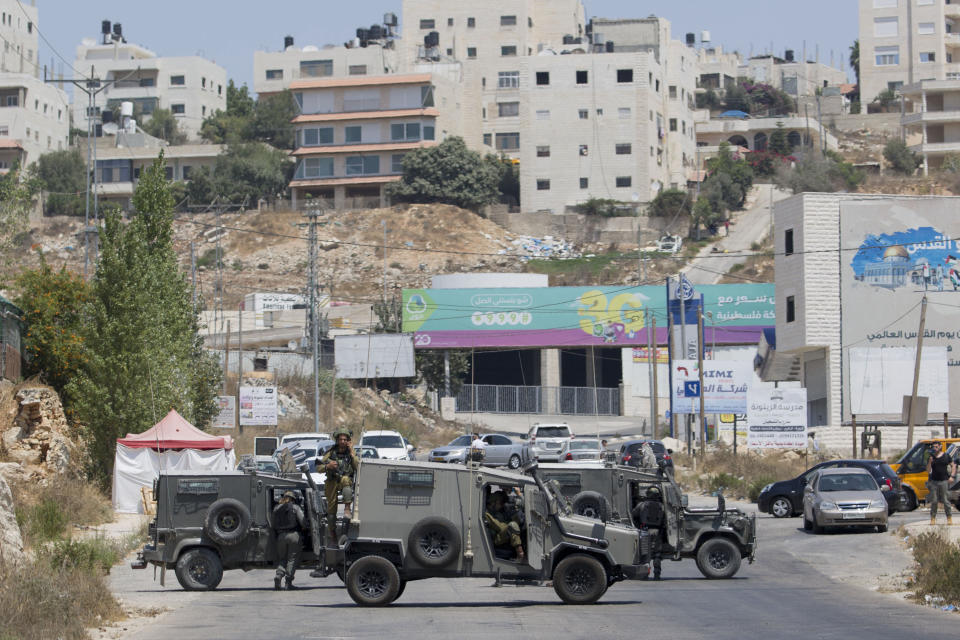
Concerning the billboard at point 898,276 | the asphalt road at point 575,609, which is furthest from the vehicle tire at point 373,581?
the billboard at point 898,276

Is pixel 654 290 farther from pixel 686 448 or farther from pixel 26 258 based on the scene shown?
pixel 26 258

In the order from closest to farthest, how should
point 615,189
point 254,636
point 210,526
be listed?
point 254,636 → point 210,526 → point 615,189

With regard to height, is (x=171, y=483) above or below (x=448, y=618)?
above

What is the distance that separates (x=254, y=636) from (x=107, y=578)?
24.2 ft

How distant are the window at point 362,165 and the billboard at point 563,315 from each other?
34190 millimetres

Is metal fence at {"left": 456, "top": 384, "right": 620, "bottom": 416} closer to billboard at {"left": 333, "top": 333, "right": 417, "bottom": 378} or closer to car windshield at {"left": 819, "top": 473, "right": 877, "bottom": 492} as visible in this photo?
billboard at {"left": 333, "top": 333, "right": 417, "bottom": 378}

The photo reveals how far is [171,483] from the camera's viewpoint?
67.6ft

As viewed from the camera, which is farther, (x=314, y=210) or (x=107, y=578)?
(x=314, y=210)

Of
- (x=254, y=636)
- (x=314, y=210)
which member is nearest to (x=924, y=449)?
(x=254, y=636)

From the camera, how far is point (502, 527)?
58.2ft

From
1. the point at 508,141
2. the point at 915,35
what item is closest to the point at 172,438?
the point at 508,141

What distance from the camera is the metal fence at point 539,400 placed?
264 feet

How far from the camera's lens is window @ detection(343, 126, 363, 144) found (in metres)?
116

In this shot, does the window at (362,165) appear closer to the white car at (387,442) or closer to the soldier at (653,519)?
the white car at (387,442)
